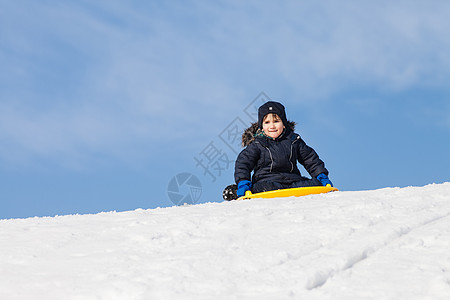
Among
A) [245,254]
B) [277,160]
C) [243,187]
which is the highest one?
[277,160]

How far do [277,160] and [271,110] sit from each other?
2.49 ft

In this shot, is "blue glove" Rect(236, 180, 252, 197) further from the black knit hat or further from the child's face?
the black knit hat

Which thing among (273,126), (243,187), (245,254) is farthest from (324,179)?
(245,254)

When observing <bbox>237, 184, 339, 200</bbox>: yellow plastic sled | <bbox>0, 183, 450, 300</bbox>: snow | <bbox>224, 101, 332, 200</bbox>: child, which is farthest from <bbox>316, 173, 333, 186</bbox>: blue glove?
<bbox>0, 183, 450, 300</bbox>: snow

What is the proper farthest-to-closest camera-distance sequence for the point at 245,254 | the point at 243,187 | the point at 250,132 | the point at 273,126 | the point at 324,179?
1. the point at 250,132
2. the point at 273,126
3. the point at 324,179
4. the point at 243,187
5. the point at 245,254

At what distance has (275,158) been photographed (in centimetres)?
710

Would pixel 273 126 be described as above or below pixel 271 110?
below

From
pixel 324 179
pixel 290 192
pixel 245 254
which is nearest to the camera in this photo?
pixel 245 254

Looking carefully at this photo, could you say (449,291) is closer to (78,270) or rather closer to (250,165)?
(78,270)

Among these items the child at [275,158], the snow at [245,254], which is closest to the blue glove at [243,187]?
the child at [275,158]

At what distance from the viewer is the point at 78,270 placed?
2932 millimetres

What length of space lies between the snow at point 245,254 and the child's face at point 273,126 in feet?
10.2

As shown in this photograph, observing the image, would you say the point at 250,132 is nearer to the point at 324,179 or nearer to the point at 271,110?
the point at 271,110

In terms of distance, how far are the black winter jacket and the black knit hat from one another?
0.77ft
